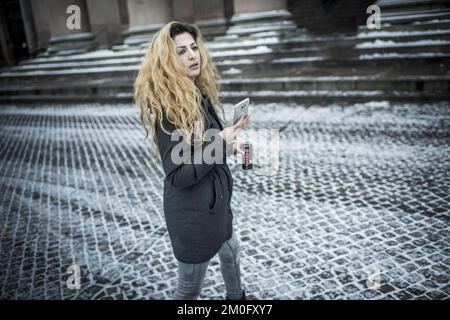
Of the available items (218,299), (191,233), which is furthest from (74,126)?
(191,233)

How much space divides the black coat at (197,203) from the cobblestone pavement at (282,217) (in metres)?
1.10

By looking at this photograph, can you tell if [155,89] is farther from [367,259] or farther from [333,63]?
[333,63]

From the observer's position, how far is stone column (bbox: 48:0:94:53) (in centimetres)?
1761

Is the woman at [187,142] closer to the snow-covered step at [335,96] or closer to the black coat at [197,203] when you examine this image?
the black coat at [197,203]

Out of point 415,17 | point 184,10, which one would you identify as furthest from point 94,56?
point 415,17

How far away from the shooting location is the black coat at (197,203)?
6.27ft

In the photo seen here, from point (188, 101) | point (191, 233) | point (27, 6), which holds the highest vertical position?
point (27, 6)

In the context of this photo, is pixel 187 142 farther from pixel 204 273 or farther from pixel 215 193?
pixel 204 273

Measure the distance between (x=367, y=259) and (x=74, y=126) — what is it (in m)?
8.23

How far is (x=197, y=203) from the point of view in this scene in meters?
2.01

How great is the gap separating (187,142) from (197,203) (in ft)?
1.16

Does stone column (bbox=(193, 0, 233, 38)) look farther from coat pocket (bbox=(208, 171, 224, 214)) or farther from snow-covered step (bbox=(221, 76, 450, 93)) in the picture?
coat pocket (bbox=(208, 171, 224, 214))

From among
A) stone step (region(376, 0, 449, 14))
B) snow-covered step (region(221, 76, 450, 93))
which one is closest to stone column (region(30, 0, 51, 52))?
snow-covered step (region(221, 76, 450, 93))
